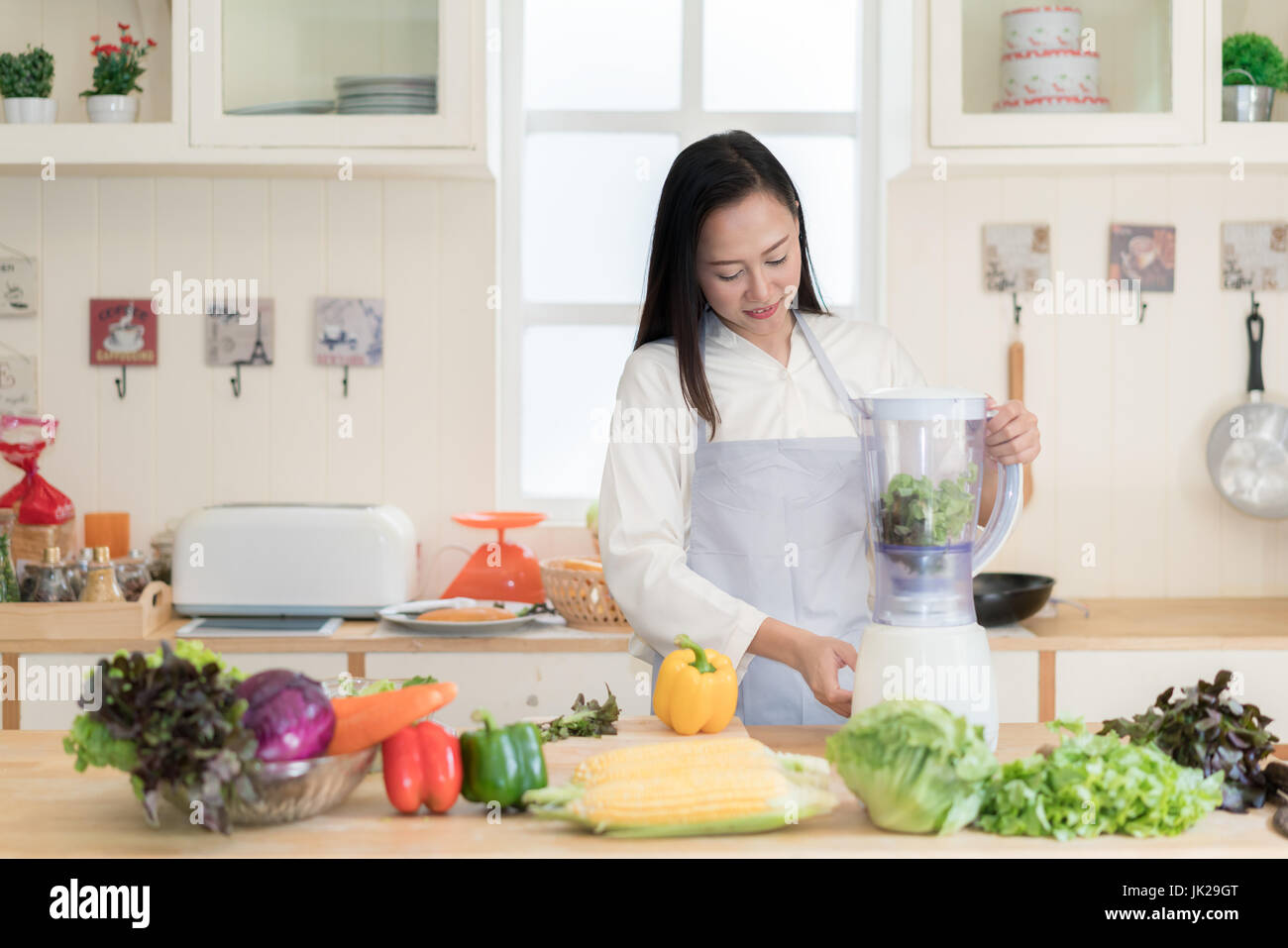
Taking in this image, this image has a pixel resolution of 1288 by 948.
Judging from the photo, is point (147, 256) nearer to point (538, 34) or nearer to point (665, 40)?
point (538, 34)

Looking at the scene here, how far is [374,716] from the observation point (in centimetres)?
111

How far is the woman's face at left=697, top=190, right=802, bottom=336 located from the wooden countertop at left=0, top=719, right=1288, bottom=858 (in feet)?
2.38

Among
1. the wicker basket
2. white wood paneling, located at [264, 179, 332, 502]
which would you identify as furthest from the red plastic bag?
the wicker basket

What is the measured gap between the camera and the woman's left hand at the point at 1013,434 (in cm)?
143

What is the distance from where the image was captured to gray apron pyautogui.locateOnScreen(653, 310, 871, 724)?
5.98 ft

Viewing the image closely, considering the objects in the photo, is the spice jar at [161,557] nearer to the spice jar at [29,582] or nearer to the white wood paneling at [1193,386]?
the spice jar at [29,582]

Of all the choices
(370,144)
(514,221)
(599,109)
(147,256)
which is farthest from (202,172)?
(599,109)

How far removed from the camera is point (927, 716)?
1062 mm

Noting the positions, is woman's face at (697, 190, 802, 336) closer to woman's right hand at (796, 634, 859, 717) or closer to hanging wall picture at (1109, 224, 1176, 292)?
woman's right hand at (796, 634, 859, 717)

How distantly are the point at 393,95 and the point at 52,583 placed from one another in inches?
46.0

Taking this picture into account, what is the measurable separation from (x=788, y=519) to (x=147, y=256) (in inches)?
70.8

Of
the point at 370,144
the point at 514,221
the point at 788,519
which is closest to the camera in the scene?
the point at 788,519

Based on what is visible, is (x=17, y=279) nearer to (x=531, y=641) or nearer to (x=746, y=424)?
(x=531, y=641)

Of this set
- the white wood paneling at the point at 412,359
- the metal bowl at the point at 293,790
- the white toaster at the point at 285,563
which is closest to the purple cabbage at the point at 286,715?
the metal bowl at the point at 293,790
